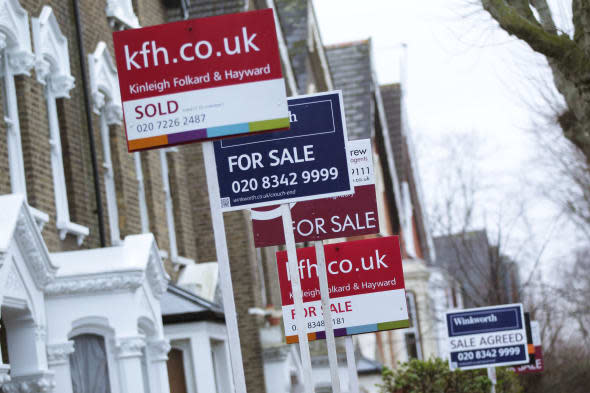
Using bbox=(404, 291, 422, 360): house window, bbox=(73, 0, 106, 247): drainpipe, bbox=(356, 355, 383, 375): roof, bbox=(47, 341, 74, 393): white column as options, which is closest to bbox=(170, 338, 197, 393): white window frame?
bbox=(73, 0, 106, 247): drainpipe

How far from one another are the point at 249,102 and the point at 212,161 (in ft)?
1.41

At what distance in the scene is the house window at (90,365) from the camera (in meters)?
12.8

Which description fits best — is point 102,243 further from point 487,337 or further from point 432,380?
point 432,380

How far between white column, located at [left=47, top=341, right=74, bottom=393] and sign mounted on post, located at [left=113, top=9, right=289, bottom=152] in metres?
5.22

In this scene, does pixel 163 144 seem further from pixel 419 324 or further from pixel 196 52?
pixel 419 324

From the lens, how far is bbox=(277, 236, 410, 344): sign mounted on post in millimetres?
11180

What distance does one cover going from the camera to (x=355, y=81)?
3766cm

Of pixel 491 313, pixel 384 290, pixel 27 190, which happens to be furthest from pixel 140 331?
pixel 491 313

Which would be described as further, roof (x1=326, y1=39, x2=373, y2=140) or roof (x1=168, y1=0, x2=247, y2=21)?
roof (x1=326, y1=39, x2=373, y2=140)

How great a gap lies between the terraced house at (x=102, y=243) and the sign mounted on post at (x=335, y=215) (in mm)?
2368

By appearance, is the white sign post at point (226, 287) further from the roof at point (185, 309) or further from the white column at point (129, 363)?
the roof at point (185, 309)

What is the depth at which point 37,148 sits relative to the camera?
14.1 m

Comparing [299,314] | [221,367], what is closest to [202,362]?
[221,367]

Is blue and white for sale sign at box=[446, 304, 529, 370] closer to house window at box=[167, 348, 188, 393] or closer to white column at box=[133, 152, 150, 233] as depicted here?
house window at box=[167, 348, 188, 393]
